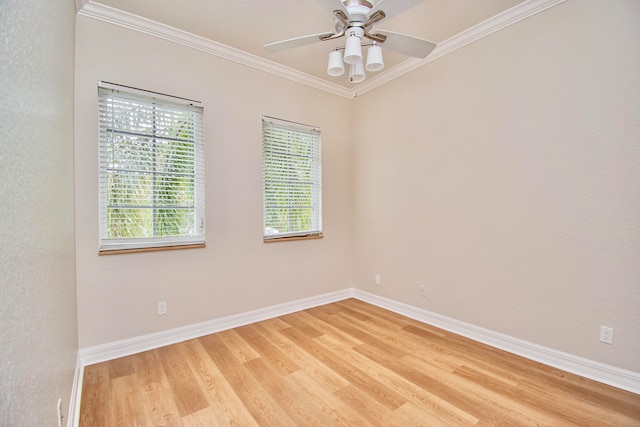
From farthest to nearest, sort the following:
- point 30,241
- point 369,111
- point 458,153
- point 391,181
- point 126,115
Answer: point 369,111
point 391,181
point 458,153
point 126,115
point 30,241

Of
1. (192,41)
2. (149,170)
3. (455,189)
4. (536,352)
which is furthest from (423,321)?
(192,41)

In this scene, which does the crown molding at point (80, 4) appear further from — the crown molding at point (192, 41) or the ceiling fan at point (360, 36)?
the ceiling fan at point (360, 36)

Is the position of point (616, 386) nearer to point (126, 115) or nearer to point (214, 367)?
point (214, 367)

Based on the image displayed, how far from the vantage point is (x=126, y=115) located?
2.49 meters

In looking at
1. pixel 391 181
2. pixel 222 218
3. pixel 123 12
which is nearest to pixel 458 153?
pixel 391 181

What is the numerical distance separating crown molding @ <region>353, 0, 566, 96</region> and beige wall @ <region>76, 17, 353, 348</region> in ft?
2.92

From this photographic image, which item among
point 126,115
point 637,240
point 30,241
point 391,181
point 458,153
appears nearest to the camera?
point 30,241

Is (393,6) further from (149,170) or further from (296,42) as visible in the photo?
(149,170)

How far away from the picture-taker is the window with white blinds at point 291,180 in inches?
132

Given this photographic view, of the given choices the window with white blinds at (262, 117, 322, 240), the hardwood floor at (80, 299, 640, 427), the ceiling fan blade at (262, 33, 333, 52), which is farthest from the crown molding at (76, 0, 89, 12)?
the hardwood floor at (80, 299, 640, 427)

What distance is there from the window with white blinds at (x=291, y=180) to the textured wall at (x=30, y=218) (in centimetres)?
203

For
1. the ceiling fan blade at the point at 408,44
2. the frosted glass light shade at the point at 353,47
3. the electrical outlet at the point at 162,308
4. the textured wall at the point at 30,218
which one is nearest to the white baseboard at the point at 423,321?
the electrical outlet at the point at 162,308

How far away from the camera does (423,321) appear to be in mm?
3154

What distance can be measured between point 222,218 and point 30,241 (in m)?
2.11
